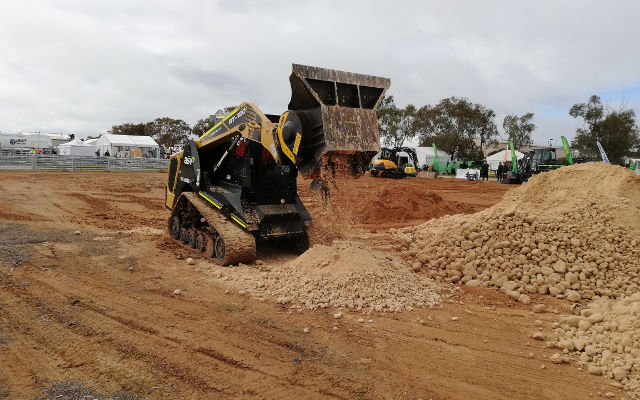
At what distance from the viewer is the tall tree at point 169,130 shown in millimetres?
68312

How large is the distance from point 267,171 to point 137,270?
2465 millimetres

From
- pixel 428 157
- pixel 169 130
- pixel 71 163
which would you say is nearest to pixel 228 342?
pixel 71 163

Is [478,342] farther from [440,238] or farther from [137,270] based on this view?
[137,270]

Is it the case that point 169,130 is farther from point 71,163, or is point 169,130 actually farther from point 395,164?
point 395,164

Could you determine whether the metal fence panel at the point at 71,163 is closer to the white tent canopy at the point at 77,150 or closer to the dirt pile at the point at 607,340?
the white tent canopy at the point at 77,150

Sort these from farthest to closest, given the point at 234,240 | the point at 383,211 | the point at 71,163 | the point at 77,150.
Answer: the point at 77,150 → the point at 71,163 → the point at 383,211 → the point at 234,240

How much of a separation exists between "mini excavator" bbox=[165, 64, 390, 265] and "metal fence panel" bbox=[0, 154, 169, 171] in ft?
66.7

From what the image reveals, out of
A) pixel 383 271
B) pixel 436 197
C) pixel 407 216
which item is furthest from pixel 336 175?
pixel 436 197

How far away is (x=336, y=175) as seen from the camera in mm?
5910

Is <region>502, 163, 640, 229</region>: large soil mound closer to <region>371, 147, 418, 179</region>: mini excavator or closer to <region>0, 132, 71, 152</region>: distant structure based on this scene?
<region>371, 147, 418, 179</region>: mini excavator

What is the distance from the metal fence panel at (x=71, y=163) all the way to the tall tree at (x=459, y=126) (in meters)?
30.0

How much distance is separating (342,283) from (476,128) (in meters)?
47.7

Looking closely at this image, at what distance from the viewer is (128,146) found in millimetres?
42438

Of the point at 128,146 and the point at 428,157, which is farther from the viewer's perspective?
the point at 428,157
